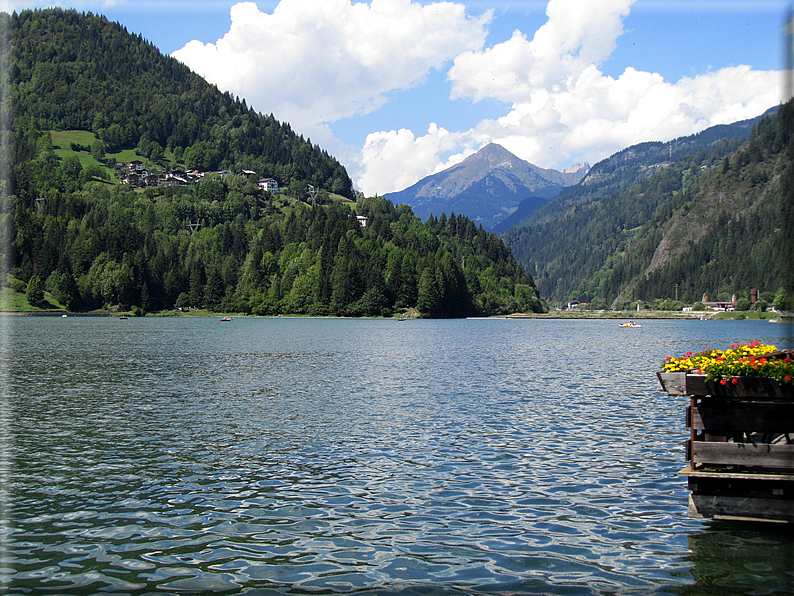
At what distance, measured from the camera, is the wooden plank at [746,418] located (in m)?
15.7

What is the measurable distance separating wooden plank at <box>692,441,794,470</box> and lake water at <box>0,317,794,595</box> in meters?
2.11

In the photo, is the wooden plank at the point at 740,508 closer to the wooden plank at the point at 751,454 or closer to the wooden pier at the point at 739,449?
the wooden pier at the point at 739,449

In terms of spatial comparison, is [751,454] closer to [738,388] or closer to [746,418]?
[746,418]

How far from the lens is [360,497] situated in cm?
2042

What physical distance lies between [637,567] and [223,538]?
10.1 m

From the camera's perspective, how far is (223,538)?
55.0 feet

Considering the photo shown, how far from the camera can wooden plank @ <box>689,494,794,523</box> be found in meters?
16.2

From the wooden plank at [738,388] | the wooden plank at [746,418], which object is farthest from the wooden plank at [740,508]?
the wooden plank at [738,388]

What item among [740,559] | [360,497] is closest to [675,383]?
[740,559]

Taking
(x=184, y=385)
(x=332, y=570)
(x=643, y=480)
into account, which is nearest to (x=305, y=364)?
(x=184, y=385)

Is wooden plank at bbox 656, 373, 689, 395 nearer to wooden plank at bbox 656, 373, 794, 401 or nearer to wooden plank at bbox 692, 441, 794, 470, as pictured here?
wooden plank at bbox 656, 373, 794, 401

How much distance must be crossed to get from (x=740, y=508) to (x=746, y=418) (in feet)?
8.28

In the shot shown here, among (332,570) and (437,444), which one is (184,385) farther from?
(332,570)

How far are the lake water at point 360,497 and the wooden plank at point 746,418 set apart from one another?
9.50 ft
